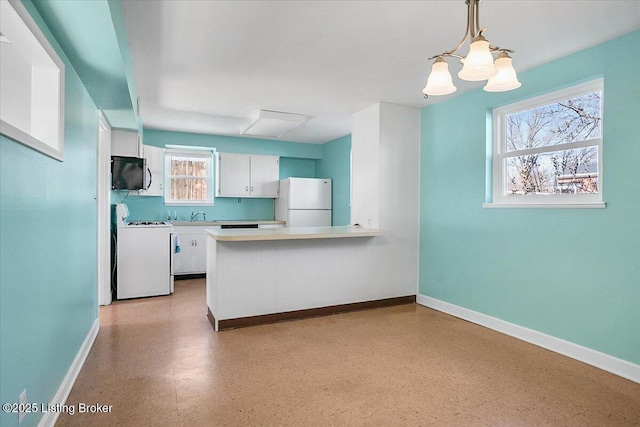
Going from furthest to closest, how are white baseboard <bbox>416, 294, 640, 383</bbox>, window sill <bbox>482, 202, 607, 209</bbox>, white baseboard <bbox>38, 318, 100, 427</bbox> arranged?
1. window sill <bbox>482, 202, 607, 209</bbox>
2. white baseboard <bbox>416, 294, 640, 383</bbox>
3. white baseboard <bbox>38, 318, 100, 427</bbox>

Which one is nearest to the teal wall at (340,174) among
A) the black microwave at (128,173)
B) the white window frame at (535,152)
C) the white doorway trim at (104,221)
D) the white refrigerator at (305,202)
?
the white refrigerator at (305,202)

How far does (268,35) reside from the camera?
249 cm

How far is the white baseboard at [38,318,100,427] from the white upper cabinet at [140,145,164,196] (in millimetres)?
2834

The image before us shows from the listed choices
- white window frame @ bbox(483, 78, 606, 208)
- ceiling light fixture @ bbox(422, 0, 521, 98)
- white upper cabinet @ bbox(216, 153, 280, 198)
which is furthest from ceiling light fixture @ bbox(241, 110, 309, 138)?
ceiling light fixture @ bbox(422, 0, 521, 98)

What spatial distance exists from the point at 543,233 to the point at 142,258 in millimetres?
4488

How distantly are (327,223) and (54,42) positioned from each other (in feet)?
16.2

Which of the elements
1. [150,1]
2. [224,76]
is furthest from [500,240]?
[150,1]

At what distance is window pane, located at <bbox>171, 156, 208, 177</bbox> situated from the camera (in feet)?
20.5

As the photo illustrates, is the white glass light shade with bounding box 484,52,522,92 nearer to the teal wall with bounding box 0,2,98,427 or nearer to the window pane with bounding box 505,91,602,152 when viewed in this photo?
the window pane with bounding box 505,91,602,152

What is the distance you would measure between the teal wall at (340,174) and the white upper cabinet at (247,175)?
1.01 meters

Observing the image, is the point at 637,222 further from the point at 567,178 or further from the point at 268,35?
the point at 268,35

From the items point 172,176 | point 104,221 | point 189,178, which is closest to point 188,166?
point 189,178

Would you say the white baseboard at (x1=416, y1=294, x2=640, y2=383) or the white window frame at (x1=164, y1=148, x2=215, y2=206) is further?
the white window frame at (x1=164, y1=148, x2=215, y2=206)

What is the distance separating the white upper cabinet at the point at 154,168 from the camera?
5.38 m
